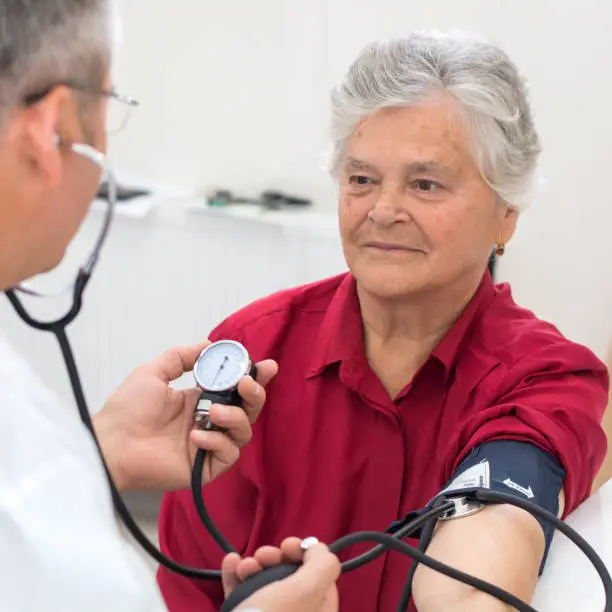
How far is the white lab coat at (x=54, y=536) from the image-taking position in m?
0.61

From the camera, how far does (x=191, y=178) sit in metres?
2.07

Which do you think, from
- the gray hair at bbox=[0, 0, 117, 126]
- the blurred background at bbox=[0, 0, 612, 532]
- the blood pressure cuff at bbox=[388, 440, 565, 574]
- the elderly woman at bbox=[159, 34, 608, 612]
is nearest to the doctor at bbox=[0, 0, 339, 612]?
the gray hair at bbox=[0, 0, 117, 126]

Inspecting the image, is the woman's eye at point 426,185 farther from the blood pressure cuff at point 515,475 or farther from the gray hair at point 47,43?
the gray hair at point 47,43

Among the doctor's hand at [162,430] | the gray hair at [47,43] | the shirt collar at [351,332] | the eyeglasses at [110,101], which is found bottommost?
the doctor's hand at [162,430]

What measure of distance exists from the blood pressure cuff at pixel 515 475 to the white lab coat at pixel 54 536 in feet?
1.17

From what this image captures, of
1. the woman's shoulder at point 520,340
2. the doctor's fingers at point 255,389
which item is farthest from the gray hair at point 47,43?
the woman's shoulder at point 520,340

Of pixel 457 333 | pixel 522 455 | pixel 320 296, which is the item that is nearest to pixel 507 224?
pixel 457 333

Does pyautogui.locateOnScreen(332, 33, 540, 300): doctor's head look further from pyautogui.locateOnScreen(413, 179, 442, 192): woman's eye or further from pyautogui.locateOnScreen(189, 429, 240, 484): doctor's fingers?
pyautogui.locateOnScreen(189, 429, 240, 484): doctor's fingers

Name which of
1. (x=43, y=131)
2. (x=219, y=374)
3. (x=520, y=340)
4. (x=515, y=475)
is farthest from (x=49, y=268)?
(x=520, y=340)

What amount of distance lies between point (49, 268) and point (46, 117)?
17 cm

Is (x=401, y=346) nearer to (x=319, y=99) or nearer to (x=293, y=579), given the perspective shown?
(x=293, y=579)

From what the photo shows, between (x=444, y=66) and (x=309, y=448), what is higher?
(x=444, y=66)

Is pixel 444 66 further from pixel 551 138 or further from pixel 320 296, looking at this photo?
pixel 551 138

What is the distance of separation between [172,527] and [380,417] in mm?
422
